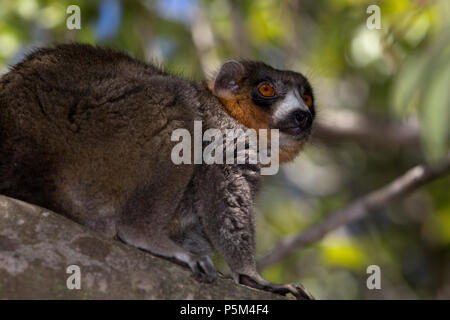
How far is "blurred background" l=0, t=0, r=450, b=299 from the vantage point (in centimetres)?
875

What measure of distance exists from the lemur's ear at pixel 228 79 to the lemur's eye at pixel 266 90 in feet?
0.73

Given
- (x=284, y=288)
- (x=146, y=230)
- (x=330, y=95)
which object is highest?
(x=330, y=95)

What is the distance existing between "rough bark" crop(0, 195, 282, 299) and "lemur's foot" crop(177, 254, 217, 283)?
0.05 m

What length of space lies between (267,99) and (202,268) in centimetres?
233

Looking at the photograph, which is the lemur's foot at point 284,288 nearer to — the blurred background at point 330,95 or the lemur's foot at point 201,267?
the lemur's foot at point 201,267

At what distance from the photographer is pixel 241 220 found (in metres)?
5.29

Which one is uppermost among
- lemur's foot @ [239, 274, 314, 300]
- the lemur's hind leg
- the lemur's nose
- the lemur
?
the lemur's nose

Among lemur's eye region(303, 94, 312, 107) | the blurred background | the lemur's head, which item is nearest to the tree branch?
the blurred background

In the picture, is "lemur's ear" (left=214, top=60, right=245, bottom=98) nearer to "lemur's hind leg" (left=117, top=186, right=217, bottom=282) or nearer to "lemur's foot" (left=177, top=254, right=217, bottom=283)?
"lemur's hind leg" (left=117, top=186, right=217, bottom=282)

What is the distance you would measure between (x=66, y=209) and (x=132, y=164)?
1.81 feet

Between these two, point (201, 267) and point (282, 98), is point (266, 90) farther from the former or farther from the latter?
point (201, 267)

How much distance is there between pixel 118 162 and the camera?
16.0 feet

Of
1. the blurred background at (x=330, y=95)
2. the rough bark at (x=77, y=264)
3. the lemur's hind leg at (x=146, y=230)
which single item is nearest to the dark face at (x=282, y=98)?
the blurred background at (x=330, y=95)

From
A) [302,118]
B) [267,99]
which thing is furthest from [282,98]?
[302,118]
